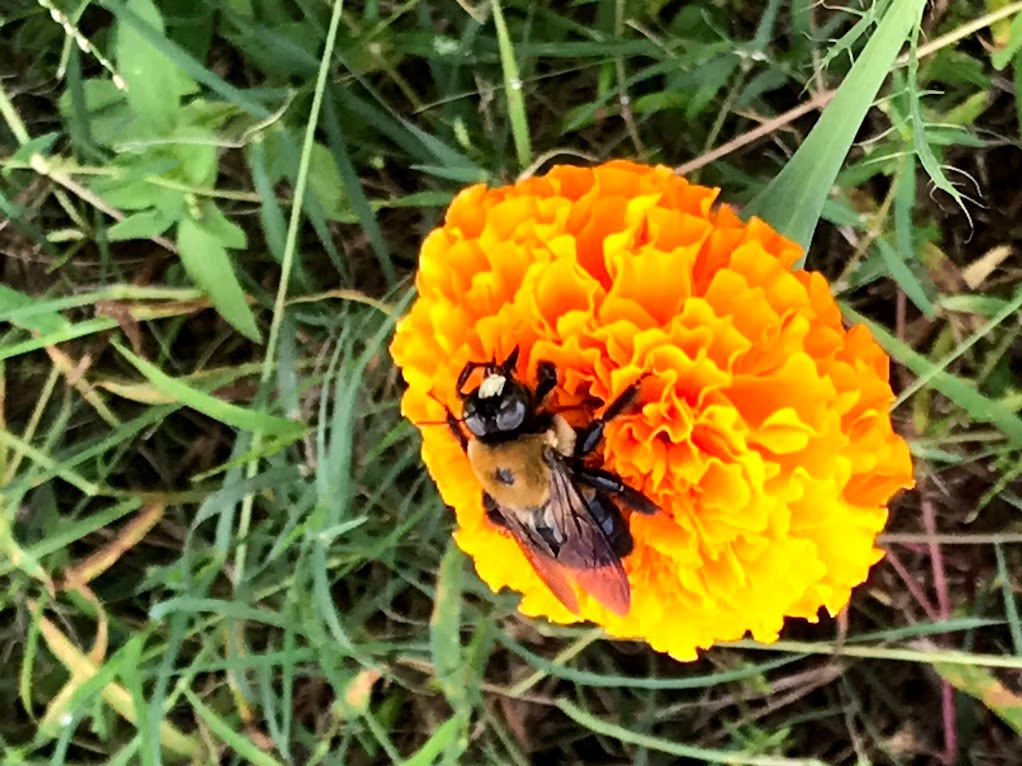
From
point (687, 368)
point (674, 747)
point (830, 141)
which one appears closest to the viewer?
point (687, 368)

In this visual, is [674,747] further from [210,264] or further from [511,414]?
[210,264]

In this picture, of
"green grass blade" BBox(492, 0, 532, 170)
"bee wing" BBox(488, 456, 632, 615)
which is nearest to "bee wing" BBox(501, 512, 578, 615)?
"bee wing" BBox(488, 456, 632, 615)

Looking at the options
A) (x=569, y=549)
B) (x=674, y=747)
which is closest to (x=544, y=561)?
(x=569, y=549)

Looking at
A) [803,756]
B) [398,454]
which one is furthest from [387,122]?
[803,756]

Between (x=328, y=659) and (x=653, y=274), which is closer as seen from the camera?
(x=653, y=274)

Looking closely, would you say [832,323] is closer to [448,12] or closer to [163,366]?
[448,12]

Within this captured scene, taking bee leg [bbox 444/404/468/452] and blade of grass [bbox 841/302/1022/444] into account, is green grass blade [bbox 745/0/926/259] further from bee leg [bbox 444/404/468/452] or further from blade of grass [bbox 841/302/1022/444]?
bee leg [bbox 444/404/468/452]

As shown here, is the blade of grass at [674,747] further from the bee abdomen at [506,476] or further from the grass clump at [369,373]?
the bee abdomen at [506,476]

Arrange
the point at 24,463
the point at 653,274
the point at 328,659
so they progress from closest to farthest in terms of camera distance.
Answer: the point at 653,274
the point at 328,659
the point at 24,463
